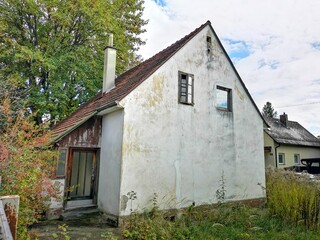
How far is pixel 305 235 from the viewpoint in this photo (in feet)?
21.8

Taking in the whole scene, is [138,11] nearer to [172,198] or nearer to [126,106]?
[126,106]

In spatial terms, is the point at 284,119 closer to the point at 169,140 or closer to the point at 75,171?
the point at 169,140

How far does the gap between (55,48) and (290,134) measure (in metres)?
25.4

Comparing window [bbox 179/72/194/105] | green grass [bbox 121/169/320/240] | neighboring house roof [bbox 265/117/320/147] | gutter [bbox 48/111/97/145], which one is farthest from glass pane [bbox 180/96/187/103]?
neighboring house roof [bbox 265/117/320/147]

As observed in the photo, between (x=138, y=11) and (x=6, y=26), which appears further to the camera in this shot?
(x=138, y=11)

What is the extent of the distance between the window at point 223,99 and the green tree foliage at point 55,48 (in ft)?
25.0

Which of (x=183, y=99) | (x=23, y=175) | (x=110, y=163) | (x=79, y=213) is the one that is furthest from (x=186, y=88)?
(x=23, y=175)

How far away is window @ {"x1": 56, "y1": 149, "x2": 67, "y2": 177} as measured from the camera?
8.43 metres

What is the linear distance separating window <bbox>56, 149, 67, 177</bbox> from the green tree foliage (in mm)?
5431

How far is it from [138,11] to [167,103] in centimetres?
1219

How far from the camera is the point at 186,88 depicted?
9742 millimetres

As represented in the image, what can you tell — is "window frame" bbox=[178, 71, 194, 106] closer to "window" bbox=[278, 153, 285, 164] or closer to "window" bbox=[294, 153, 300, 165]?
"window" bbox=[278, 153, 285, 164]

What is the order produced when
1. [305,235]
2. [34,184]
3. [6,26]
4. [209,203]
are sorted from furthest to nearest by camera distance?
[6,26] → [209,203] → [305,235] → [34,184]

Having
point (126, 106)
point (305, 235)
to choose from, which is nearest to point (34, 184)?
point (126, 106)
